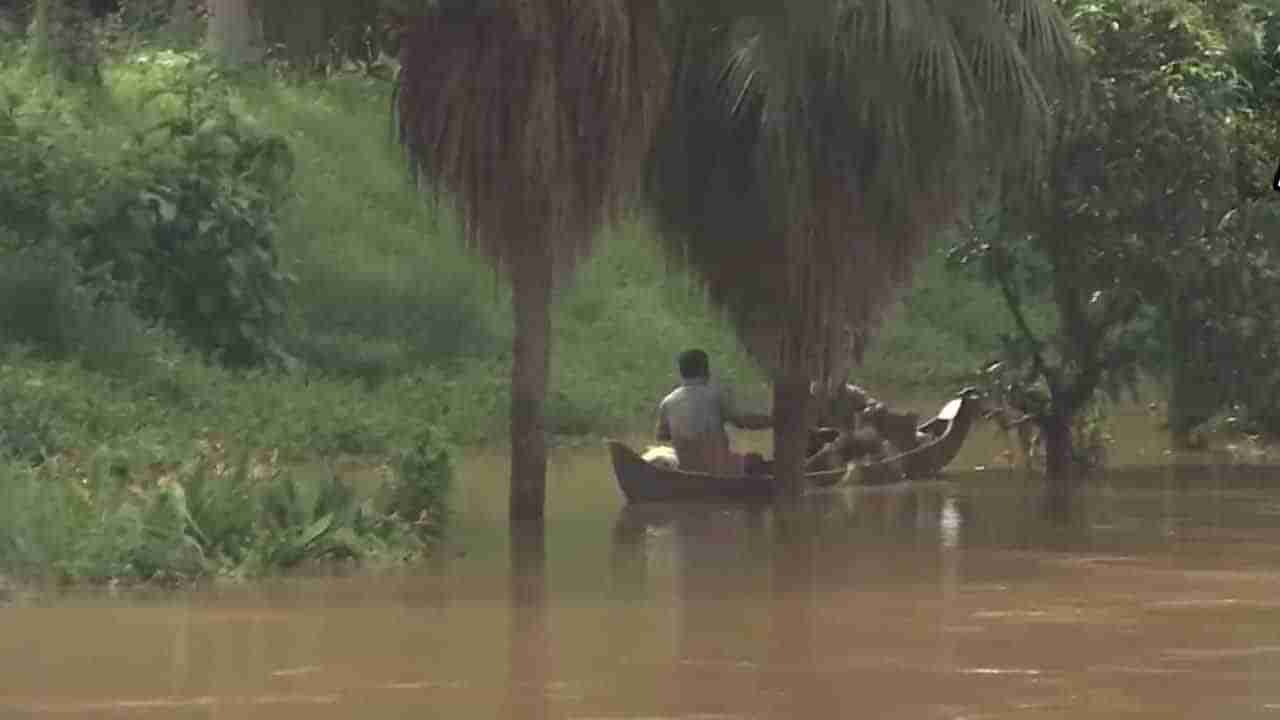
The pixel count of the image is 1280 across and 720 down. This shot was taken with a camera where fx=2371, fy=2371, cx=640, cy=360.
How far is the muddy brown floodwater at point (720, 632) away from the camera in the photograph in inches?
369

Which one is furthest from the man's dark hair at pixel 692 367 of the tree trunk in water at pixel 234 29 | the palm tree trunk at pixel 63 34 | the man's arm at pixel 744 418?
the palm tree trunk at pixel 63 34

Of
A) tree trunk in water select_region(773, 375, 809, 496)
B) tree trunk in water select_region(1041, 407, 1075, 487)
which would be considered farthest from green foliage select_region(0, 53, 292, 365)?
tree trunk in water select_region(1041, 407, 1075, 487)

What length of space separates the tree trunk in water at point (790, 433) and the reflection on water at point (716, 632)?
138 cm

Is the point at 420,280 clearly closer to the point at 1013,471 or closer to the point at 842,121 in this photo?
the point at 1013,471

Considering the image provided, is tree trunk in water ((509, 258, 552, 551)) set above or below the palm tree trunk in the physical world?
below

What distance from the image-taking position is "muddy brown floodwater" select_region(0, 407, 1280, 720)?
30.7 feet

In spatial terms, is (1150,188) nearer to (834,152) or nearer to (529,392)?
(834,152)

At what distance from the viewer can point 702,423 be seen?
58.4 ft

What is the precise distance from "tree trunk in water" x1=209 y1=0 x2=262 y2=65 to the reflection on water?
3.33 meters

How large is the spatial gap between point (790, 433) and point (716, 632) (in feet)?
20.9

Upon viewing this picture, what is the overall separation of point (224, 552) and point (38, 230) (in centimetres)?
1032

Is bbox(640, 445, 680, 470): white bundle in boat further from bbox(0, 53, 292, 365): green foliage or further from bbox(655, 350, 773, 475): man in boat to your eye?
bbox(0, 53, 292, 365): green foliage

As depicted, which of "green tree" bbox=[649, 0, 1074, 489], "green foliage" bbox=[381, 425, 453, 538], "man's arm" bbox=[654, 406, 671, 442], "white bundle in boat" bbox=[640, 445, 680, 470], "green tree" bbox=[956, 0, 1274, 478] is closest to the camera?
"green foliage" bbox=[381, 425, 453, 538]

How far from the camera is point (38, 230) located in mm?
22062
